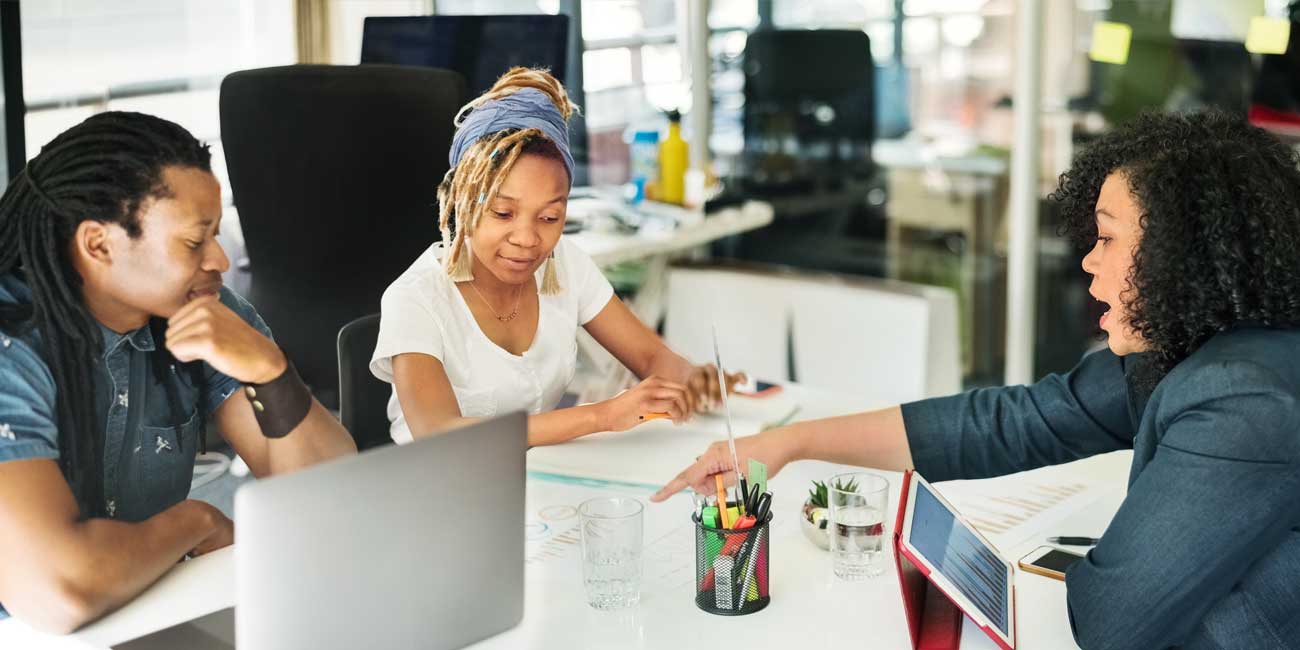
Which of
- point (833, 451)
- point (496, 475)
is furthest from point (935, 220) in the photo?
point (496, 475)

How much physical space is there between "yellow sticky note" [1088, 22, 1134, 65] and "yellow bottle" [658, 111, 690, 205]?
1.19 metres

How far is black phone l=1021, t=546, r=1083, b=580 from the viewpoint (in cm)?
151

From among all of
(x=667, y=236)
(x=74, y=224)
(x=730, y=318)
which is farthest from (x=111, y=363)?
(x=730, y=318)

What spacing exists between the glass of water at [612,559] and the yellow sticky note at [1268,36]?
280cm

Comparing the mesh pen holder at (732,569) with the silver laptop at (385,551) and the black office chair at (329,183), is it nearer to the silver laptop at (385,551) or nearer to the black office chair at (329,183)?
the silver laptop at (385,551)

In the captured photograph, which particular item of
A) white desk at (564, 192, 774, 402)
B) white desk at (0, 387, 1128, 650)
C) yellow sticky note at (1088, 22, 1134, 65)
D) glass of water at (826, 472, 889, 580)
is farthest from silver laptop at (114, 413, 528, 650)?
yellow sticky note at (1088, 22, 1134, 65)

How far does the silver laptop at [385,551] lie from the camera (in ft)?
3.72

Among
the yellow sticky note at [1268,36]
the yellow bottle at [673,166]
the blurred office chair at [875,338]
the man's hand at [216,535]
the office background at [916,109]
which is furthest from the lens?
the yellow bottle at [673,166]

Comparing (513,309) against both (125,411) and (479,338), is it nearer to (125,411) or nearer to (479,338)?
(479,338)

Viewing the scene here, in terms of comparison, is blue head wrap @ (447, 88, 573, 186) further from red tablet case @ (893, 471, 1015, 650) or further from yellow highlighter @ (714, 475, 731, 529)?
red tablet case @ (893, 471, 1015, 650)

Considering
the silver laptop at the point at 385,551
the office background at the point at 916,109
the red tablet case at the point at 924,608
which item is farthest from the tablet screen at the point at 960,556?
the office background at the point at 916,109

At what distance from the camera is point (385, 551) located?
48.0 inches

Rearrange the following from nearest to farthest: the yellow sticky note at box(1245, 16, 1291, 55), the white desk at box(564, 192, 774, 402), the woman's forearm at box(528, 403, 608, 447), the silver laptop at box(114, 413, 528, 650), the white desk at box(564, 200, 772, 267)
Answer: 1. the silver laptop at box(114, 413, 528, 650)
2. the woman's forearm at box(528, 403, 608, 447)
3. the white desk at box(564, 192, 774, 402)
4. the white desk at box(564, 200, 772, 267)
5. the yellow sticky note at box(1245, 16, 1291, 55)

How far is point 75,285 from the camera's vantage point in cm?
118
